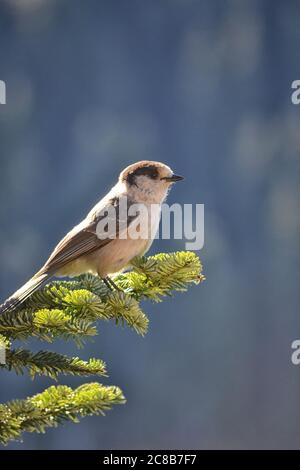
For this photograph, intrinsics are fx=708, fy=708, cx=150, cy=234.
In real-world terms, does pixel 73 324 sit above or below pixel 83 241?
below

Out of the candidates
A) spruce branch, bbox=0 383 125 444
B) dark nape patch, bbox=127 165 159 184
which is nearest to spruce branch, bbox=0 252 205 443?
spruce branch, bbox=0 383 125 444

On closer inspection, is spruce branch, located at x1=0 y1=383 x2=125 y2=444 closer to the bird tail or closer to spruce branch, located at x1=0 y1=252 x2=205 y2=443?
spruce branch, located at x1=0 y1=252 x2=205 y2=443

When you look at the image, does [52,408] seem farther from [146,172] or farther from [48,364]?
[146,172]

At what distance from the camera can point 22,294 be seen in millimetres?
1117

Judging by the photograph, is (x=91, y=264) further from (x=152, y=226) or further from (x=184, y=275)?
(x=184, y=275)

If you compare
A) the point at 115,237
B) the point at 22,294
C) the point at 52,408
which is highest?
the point at 115,237

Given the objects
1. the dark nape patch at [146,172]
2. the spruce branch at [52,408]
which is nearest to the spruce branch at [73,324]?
the spruce branch at [52,408]

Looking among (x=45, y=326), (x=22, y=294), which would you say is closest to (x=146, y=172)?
(x=22, y=294)

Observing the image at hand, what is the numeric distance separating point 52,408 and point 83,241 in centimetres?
54

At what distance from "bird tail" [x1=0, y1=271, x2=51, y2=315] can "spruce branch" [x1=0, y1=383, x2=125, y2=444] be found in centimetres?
21

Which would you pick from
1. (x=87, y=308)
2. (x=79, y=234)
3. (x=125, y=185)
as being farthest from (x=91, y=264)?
(x=87, y=308)

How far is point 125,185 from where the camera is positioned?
153cm

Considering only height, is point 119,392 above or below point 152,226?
below

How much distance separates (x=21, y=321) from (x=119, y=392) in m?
0.23
